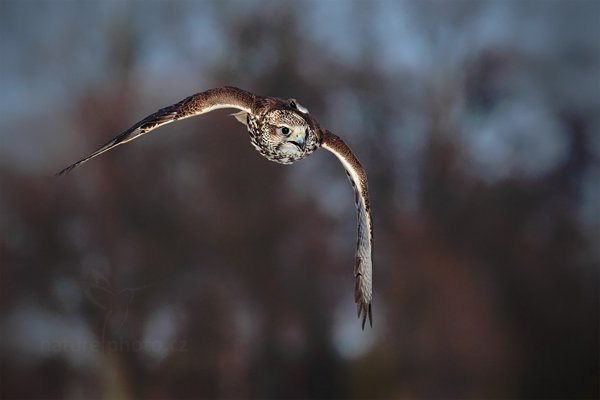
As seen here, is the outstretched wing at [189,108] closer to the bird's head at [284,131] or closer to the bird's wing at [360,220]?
the bird's head at [284,131]

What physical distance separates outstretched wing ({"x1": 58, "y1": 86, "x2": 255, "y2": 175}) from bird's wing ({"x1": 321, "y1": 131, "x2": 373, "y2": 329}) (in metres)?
0.22

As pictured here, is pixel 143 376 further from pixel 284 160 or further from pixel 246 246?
pixel 284 160

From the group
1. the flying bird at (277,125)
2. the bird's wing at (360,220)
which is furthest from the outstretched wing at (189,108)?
the bird's wing at (360,220)

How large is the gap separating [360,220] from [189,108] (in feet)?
1.88

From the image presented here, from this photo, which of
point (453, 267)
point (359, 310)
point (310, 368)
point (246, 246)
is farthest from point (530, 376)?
point (359, 310)

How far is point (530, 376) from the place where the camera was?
554 centimetres

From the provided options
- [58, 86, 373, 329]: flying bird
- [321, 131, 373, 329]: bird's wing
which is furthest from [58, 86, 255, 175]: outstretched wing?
[321, 131, 373, 329]: bird's wing

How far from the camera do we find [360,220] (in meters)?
1.96

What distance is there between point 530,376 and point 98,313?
2968mm

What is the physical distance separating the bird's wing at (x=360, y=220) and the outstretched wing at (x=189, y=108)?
22cm

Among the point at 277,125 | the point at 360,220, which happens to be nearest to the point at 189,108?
the point at 277,125

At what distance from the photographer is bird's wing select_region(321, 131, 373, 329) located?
1868 mm

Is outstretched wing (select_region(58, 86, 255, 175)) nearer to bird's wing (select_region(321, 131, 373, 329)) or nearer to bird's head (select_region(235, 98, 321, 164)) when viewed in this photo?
bird's head (select_region(235, 98, 321, 164))

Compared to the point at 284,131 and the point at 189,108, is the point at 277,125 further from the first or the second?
the point at 189,108
